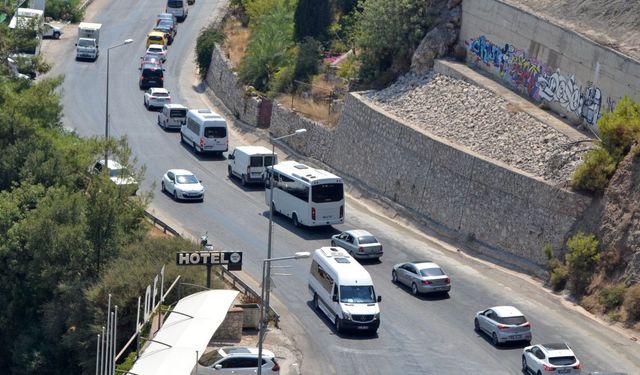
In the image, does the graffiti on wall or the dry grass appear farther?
the dry grass

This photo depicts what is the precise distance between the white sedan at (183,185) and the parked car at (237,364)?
20.9 m

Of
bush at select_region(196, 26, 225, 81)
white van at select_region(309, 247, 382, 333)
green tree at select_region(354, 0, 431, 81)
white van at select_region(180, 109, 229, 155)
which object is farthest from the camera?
bush at select_region(196, 26, 225, 81)

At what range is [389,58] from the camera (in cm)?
7256

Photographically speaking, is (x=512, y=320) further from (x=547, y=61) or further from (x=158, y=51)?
(x=158, y=51)

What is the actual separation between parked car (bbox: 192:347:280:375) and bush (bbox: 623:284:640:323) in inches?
536

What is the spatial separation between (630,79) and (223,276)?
18506mm

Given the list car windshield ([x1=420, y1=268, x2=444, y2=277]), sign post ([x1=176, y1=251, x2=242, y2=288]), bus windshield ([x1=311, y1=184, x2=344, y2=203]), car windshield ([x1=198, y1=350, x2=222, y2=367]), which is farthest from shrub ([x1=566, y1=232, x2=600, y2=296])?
car windshield ([x1=198, y1=350, x2=222, y2=367])

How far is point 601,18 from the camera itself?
195ft

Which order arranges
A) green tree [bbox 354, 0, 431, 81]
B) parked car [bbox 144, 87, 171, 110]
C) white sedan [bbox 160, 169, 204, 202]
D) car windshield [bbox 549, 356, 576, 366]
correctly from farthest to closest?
parked car [bbox 144, 87, 171, 110] → green tree [bbox 354, 0, 431, 81] → white sedan [bbox 160, 169, 204, 202] → car windshield [bbox 549, 356, 576, 366]

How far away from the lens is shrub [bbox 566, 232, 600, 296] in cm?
5166

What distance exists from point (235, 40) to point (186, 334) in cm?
5099

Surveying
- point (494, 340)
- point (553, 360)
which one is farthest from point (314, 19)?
point (553, 360)

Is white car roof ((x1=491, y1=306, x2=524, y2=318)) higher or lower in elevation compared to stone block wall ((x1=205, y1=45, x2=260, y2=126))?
higher

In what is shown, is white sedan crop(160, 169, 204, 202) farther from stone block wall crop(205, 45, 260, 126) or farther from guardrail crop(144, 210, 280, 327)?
stone block wall crop(205, 45, 260, 126)
